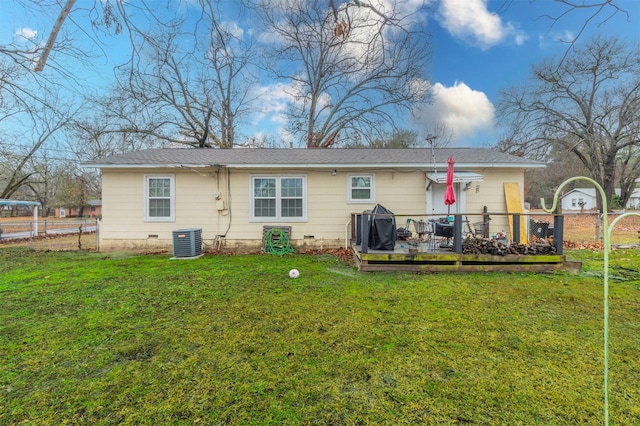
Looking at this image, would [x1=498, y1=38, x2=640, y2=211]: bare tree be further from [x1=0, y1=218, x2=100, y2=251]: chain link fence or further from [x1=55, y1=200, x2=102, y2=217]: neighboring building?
[x1=55, y1=200, x2=102, y2=217]: neighboring building

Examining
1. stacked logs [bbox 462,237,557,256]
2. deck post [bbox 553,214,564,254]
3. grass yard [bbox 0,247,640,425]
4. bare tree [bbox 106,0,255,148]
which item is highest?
bare tree [bbox 106,0,255,148]

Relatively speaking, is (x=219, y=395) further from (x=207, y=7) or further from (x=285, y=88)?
(x=285, y=88)

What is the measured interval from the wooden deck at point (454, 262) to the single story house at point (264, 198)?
2530 millimetres

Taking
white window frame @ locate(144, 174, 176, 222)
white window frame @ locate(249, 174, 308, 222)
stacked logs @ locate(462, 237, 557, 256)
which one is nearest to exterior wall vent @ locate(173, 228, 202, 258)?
white window frame @ locate(144, 174, 176, 222)

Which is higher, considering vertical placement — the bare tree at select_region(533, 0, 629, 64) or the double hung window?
the bare tree at select_region(533, 0, 629, 64)

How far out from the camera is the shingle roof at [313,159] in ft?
26.7

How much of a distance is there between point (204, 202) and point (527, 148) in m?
20.4

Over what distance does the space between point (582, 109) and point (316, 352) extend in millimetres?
26032

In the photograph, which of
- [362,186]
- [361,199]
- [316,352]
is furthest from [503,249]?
[316,352]

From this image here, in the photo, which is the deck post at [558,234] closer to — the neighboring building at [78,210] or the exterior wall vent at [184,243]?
the exterior wall vent at [184,243]

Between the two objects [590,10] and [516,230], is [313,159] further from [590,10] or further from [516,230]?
[590,10]

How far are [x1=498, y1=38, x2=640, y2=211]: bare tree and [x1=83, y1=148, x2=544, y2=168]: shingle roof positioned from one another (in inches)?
469

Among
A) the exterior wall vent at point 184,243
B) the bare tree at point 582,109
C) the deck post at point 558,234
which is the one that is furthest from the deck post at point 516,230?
the bare tree at point 582,109

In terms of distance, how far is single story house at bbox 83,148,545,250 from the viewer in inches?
333
